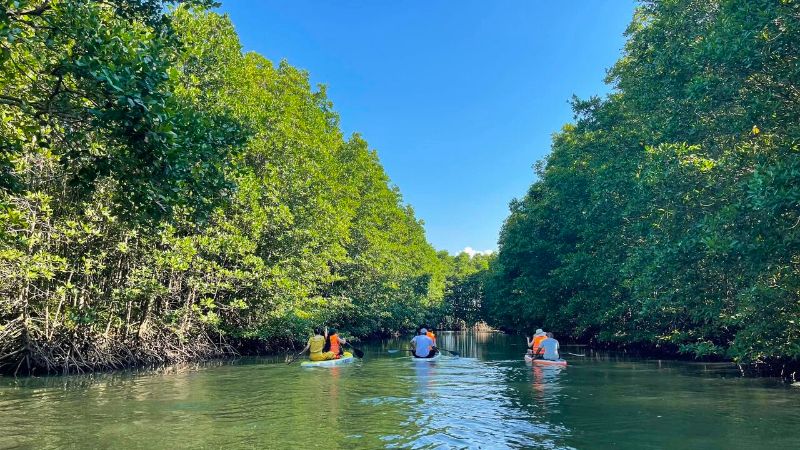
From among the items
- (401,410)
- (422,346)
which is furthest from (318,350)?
(401,410)

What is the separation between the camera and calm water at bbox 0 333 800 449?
28.6 ft

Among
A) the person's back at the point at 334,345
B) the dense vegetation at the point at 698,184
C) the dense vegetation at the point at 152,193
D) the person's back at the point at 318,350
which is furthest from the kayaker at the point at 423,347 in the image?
the dense vegetation at the point at 698,184

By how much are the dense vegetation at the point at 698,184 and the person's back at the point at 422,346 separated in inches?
333

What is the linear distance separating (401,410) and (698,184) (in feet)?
38.4

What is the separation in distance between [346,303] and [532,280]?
1430cm

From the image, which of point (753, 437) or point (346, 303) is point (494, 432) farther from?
point (346, 303)

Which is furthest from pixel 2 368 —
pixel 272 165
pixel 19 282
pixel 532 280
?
pixel 532 280

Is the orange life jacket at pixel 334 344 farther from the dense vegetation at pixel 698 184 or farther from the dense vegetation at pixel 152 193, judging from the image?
the dense vegetation at pixel 698 184

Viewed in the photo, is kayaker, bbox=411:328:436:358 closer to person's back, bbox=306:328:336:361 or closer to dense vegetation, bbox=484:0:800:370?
person's back, bbox=306:328:336:361

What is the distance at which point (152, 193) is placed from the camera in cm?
773

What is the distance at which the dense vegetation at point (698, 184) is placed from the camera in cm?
1274

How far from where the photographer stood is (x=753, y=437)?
8.73 metres

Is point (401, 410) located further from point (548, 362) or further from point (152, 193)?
point (548, 362)

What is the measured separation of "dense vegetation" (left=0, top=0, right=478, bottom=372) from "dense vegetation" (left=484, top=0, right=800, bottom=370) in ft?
37.0
